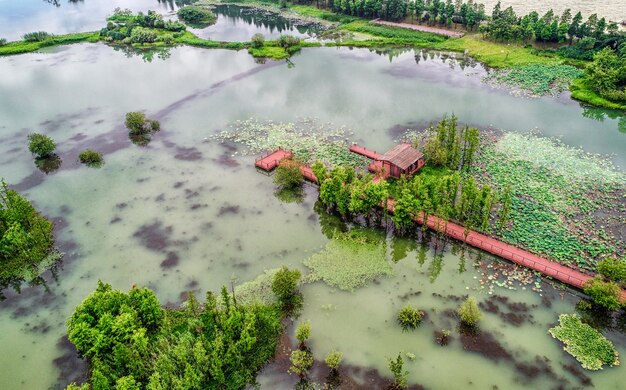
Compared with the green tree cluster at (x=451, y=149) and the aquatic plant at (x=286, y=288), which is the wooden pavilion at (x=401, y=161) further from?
the aquatic plant at (x=286, y=288)

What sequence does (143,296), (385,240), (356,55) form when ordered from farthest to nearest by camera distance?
(356,55)
(385,240)
(143,296)

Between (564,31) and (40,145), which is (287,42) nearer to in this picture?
(40,145)

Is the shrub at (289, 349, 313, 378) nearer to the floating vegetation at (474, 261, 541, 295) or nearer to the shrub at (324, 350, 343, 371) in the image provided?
the shrub at (324, 350, 343, 371)

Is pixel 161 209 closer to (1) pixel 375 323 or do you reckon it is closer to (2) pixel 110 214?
(2) pixel 110 214

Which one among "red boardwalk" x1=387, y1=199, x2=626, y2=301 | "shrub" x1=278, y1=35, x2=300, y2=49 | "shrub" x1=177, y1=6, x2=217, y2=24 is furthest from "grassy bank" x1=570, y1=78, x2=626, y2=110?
"shrub" x1=177, y1=6, x2=217, y2=24

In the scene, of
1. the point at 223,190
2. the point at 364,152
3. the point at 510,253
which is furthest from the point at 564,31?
the point at 223,190

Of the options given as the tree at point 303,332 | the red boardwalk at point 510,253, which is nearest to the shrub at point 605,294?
the red boardwalk at point 510,253

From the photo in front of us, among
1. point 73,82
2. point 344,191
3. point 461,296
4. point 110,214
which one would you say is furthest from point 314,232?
point 73,82
